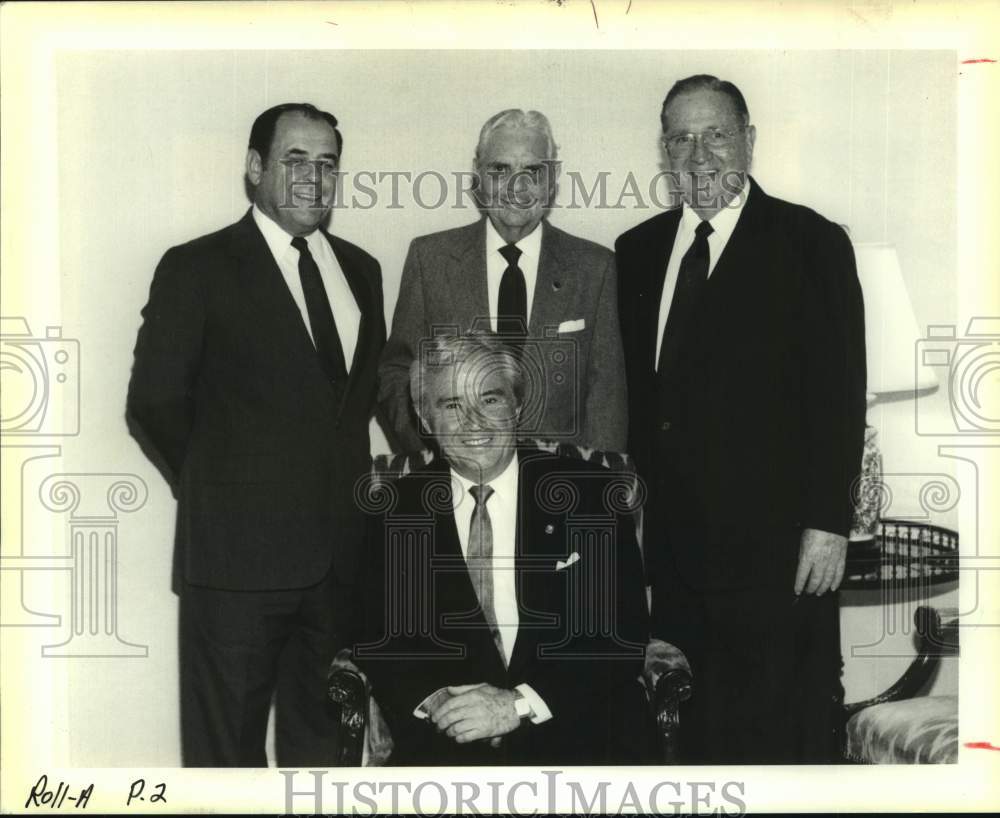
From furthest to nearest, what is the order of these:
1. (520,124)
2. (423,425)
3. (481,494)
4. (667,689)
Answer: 1. (520,124)
2. (423,425)
3. (481,494)
4. (667,689)

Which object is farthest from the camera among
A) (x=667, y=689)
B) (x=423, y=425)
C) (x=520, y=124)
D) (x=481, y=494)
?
(x=520, y=124)

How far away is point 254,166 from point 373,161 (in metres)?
0.33

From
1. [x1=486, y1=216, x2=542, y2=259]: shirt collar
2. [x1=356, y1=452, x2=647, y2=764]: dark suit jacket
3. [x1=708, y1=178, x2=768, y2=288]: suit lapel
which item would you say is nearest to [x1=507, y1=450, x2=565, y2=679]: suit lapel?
[x1=356, y1=452, x2=647, y2=764]: dark suit jacket

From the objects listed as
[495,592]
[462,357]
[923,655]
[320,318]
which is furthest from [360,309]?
[923,655]

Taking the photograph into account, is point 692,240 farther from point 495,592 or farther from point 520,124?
point 495,592

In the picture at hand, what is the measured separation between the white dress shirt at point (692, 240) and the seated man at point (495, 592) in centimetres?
43

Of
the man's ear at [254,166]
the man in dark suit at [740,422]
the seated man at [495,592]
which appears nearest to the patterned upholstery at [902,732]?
the man in dark suit at [740,422]

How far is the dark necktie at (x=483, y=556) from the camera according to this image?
10.1ft

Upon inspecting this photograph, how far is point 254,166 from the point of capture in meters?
3.30

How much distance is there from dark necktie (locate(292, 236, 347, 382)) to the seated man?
0.22 metres

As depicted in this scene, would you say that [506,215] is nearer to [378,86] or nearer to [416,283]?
[416,283]

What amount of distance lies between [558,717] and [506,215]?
4.45 feet

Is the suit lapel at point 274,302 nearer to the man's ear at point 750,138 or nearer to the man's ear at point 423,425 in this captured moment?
the man's ear at point 423,425

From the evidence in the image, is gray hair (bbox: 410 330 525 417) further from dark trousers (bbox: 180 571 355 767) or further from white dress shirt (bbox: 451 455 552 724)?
dark trousers (bbox: 180 571 355 767)
